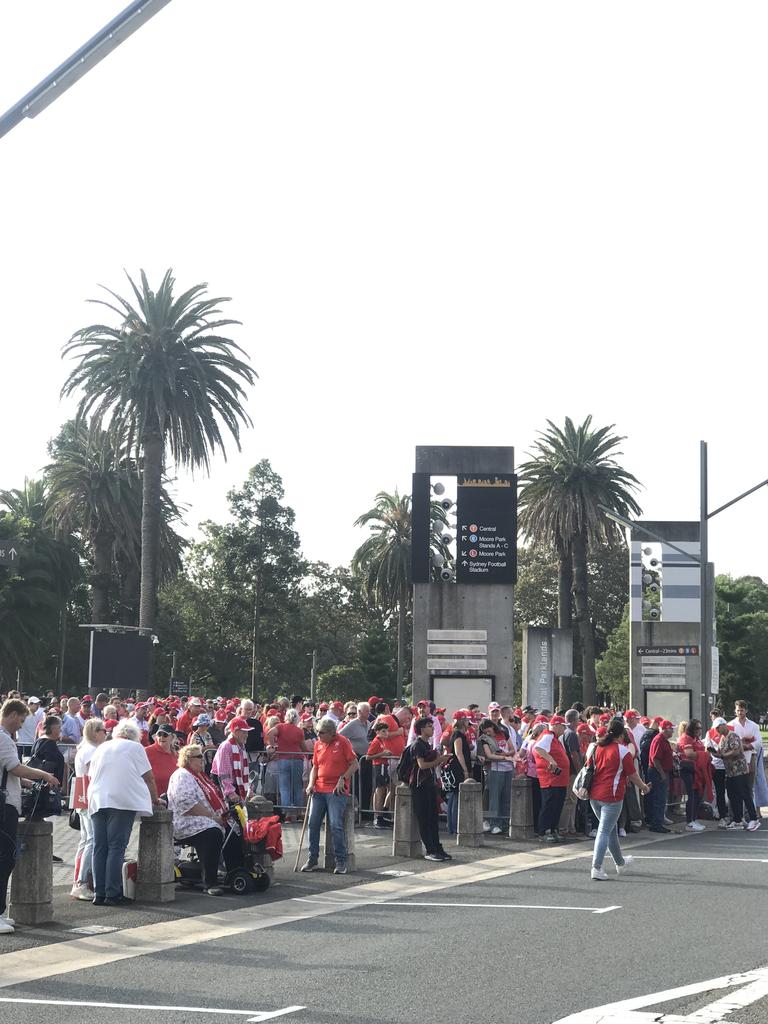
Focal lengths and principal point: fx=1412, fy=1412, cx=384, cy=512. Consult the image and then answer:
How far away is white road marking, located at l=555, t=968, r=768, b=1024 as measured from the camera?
7.82 meters

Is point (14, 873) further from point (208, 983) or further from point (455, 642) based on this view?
point (455, 642)

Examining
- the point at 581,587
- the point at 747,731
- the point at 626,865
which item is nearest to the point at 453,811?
the point at 626,865

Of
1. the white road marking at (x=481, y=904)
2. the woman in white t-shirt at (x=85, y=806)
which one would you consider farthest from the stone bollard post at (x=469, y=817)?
the woman in white t-shirt at (x=85, y=806)

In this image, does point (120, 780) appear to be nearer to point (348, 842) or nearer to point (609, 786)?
point (348, 842)

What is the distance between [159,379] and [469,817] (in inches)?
1349

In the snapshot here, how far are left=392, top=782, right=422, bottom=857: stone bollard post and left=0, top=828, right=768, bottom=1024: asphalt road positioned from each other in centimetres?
196

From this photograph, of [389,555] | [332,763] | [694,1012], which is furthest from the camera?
[389,555]

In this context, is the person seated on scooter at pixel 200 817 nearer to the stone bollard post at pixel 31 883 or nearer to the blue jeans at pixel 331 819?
the blue jeans at pixel 331 819

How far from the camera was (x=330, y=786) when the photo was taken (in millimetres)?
15469

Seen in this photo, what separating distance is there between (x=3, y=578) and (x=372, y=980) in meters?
54.8

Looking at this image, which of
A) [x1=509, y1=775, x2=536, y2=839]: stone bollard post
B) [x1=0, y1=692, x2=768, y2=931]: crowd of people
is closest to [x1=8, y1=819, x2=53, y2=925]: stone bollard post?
[x1=0, y1=692, x2=768, y2=931]: crowd of people

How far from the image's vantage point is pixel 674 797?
23984 millimetres

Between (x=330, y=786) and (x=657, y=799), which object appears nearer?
(x=330, y=786)

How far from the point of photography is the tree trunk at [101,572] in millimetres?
68312
